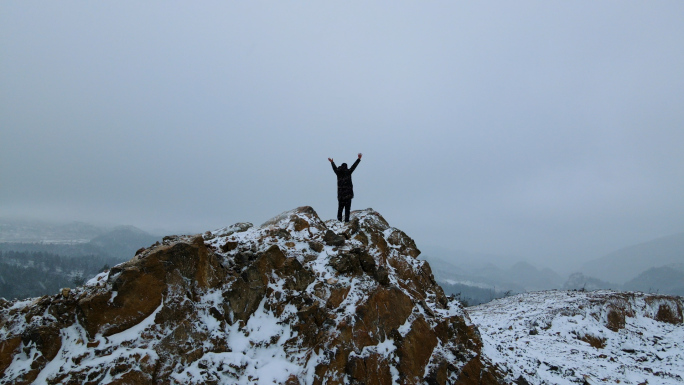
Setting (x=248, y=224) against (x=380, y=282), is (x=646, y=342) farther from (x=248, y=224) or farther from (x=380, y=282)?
(x=248, y=224)

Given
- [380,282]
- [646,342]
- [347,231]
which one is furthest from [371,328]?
[646,342]

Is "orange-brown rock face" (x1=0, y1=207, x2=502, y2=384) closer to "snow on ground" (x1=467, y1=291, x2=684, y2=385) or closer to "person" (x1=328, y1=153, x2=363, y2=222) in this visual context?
"person" (x1=328, y1=153, x2=363, y2=222)

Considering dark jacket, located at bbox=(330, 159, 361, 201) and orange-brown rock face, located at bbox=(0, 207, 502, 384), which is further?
dark jacket, located at bbox=(330, 159, 361, 201)

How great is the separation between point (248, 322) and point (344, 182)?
334 inches

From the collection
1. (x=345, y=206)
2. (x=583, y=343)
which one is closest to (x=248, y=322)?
(x=345, y=206)

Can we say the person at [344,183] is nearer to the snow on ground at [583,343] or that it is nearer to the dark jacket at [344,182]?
the dark jacket at [344,182]

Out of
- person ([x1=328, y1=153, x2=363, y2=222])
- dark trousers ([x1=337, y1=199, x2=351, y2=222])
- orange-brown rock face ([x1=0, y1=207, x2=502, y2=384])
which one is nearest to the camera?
orange-brown rock face ([x1=0, y1=207, x2=502, y2=384])

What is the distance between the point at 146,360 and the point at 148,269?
105 inches

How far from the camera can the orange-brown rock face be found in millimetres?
8102

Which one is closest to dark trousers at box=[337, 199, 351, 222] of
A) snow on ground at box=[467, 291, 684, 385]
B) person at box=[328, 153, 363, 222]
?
person at box=[328, 153, 363, 222]

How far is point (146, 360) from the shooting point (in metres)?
8.20

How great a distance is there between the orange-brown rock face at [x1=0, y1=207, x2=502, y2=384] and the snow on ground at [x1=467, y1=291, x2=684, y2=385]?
14.2 ft

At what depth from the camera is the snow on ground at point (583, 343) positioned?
1416cm

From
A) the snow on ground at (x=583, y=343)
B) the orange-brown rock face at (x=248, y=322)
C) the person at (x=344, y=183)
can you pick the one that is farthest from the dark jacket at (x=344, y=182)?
the snow on ground at (x=583, y=343)
